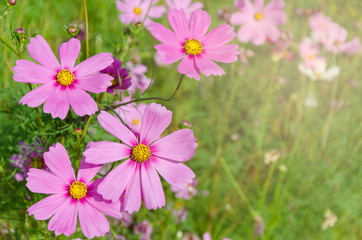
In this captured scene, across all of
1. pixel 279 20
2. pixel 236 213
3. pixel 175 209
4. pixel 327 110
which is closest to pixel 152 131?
pixel 175 209

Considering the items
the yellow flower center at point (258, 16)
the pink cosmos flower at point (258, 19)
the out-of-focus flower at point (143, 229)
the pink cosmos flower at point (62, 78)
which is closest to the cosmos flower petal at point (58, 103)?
the pink cosmos flower at point (62, 78)

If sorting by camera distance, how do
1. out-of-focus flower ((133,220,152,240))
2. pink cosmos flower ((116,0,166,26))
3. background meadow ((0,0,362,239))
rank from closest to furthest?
out-of-focus flower ((133,220,152,240))
pink cosmos flower ((116,0,166,26))
background meadow ((0,0,362,239))

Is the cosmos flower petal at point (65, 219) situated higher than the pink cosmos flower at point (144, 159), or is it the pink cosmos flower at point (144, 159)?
the pink cosmos flower at point (144, 159)

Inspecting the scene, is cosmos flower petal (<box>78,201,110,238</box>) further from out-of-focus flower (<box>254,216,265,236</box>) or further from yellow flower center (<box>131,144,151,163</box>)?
out-of-focus flower (<box>254,216,265,236</box>)

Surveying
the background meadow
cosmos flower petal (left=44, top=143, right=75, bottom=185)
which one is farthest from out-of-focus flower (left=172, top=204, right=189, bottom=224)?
cosmos flower petal (left=44, top=143, right=75, bottom=185)

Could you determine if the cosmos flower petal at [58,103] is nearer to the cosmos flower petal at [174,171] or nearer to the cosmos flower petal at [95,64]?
the cosmos flower petal at [95,64]

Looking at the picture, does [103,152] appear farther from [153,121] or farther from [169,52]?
[169,52]
